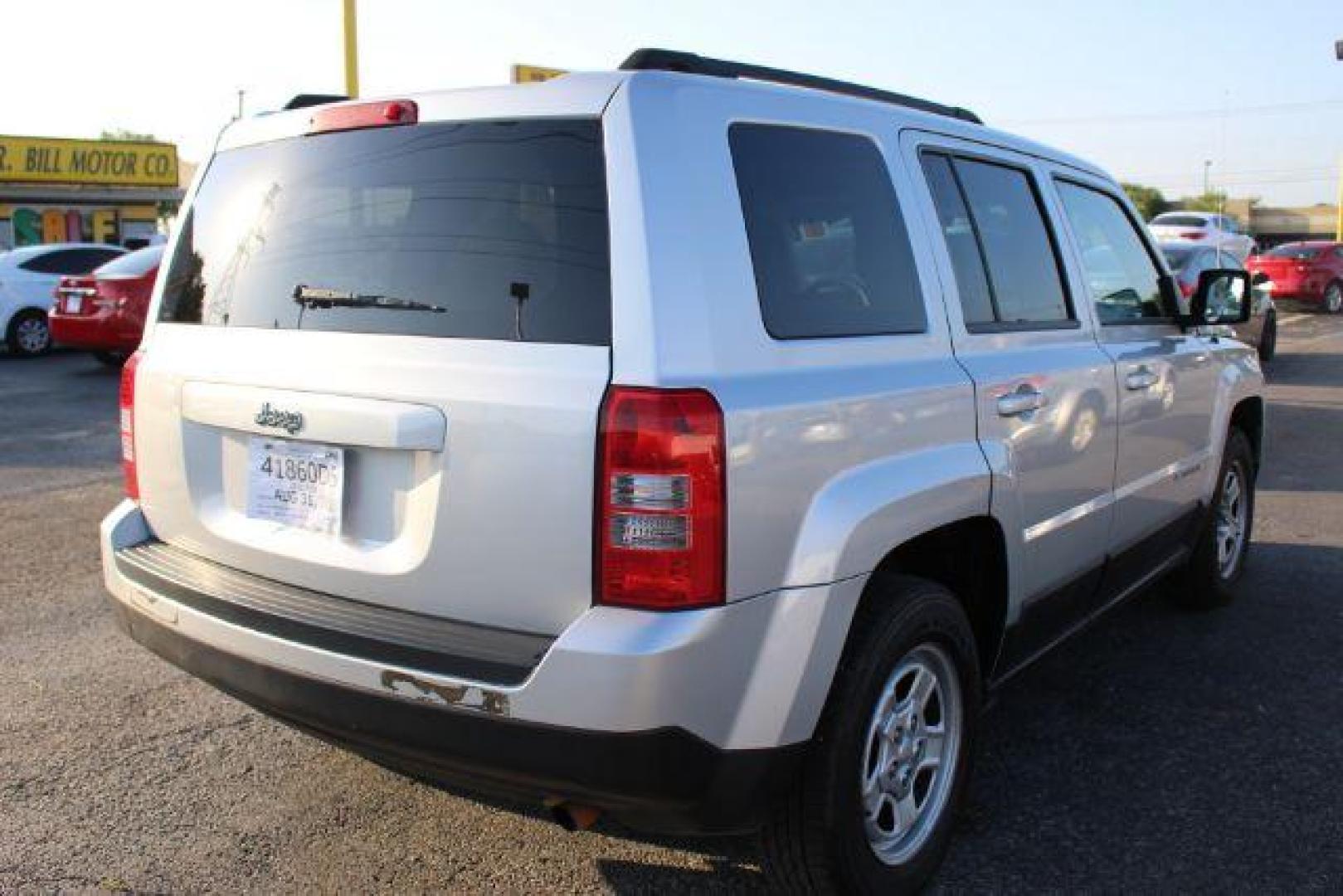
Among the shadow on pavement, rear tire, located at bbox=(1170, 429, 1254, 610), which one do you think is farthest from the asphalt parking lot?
rear tire, located at bbox=(1170, 429, 1254, 610)

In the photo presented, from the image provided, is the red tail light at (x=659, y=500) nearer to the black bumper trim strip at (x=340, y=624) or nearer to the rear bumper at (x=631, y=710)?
the rear bumper at (x=631, y=710)

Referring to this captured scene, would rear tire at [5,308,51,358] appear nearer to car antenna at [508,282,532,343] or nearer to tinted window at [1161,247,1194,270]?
tinted window at [1161,247,1194,270]

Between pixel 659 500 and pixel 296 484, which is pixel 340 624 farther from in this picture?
pixel 659 500

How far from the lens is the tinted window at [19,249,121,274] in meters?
16.3

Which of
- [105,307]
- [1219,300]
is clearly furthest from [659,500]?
[105,307]

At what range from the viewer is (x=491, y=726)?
241 cm

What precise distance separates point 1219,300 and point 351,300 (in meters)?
3.60

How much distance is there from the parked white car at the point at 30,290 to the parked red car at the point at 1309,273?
21.3 m

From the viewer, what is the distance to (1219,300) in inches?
190

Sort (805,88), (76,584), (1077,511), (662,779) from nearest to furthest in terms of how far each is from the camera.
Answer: (662,779) < (805,88) < (1077,511) < (76,584)

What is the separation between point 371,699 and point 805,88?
71.0 inches

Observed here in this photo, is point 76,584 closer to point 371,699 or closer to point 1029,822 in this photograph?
point 371,699

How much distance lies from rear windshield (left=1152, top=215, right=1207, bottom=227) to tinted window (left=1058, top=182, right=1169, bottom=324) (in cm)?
2425

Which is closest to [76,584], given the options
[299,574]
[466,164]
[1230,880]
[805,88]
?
[299,574]
